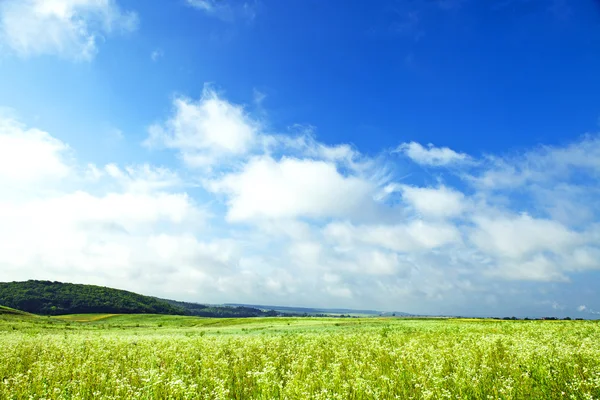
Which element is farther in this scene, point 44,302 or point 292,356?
point 44,302

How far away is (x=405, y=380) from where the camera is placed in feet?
33.2

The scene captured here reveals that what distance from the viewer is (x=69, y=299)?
162000 millimetres

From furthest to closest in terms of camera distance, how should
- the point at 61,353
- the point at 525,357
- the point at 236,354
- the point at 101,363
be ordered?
the point at 61,353 < the point at 236,354 < the point at 101,363 < the point at 525,357

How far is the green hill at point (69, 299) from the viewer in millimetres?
155875

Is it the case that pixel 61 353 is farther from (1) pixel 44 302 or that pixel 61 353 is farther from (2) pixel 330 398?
(1) pixel 44 302

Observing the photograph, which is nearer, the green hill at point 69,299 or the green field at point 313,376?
the green field at point 313,376

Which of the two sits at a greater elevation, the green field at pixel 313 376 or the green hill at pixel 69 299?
the green field at pixel 313 376

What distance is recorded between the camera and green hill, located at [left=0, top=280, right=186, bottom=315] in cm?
15588

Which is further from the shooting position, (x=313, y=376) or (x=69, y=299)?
(x=69, y=299)

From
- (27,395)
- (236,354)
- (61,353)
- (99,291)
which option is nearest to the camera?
(27,395)

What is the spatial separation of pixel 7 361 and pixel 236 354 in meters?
9.47

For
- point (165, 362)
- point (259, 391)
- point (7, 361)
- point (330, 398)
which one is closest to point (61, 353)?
point (7, 361)

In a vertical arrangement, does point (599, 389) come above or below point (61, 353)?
above

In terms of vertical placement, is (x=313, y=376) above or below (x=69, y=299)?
above
